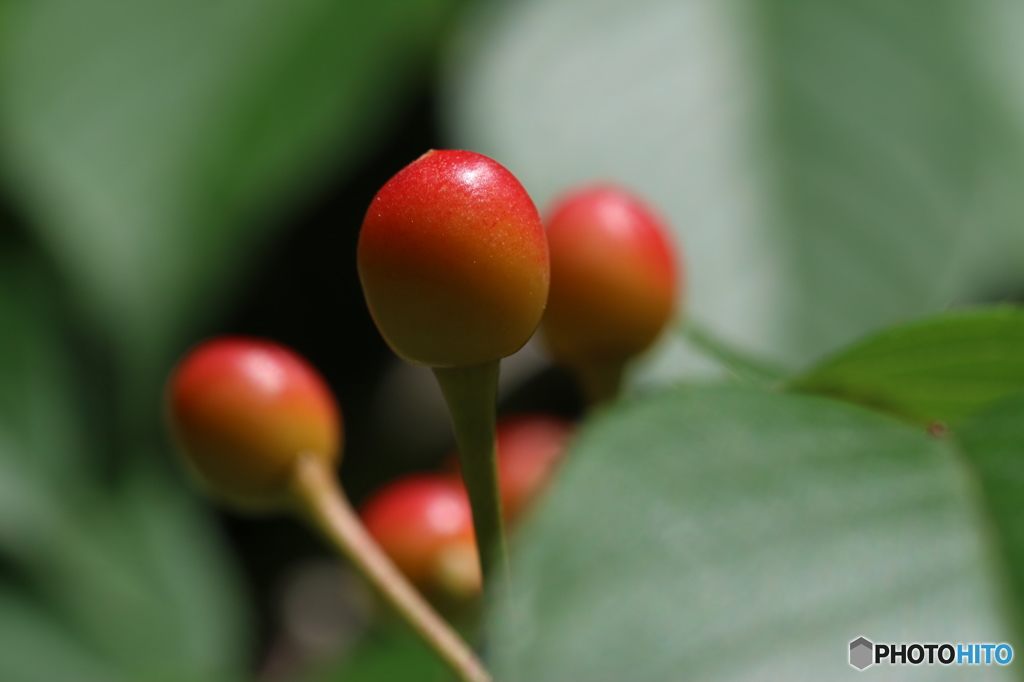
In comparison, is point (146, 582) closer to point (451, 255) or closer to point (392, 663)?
point (392, 663)

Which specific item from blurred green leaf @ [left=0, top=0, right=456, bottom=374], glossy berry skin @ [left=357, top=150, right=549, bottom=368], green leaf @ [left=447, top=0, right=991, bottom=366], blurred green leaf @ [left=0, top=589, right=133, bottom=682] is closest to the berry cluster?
glossy berry skin @ [left=357, top=150, right=549, bottom=368]

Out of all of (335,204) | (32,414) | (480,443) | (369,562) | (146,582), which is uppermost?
(480,443)

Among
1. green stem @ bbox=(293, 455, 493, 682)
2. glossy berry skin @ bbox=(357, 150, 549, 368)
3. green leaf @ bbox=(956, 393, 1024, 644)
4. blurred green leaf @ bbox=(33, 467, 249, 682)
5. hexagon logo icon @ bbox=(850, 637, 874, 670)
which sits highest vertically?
glossy berry skin @ bbox=(357, 150, 549, 368)

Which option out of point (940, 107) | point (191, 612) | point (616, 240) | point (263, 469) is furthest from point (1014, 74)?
point (191, 612)

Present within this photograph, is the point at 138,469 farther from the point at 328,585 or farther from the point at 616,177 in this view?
the point at 616,177

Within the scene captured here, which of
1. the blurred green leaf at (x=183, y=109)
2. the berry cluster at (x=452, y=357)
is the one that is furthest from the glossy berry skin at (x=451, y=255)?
the blurred green leaf at (x=183, y=109)

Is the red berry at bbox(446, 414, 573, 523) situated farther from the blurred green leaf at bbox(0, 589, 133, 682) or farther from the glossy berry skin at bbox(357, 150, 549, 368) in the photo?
the blurred green leaf at bbox(0, 589, 133, 682)

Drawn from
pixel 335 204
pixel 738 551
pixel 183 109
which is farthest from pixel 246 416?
pixel 335 204
